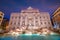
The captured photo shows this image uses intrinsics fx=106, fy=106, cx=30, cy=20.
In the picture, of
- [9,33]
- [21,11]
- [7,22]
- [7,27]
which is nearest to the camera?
[9,33]

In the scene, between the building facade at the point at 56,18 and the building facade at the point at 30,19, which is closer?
the building facade at the point at 56,18

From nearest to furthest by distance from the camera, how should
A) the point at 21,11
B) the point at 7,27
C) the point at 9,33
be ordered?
the point at 9,33
the point at 7,27
the point at 21,11

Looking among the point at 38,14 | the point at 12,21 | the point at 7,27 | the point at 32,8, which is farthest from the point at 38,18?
the point at 7,27

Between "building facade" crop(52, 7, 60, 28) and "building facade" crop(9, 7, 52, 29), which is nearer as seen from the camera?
"building facade" crop(52, 7, 60, 28)

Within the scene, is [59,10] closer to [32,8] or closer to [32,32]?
[32,8]

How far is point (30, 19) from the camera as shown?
959cm

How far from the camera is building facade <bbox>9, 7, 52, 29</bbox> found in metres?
8.96

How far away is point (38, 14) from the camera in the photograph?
991 cm

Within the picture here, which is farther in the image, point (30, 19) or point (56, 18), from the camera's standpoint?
point (30, 19)

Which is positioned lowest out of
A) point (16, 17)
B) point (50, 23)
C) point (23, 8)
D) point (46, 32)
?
point (46, 32)

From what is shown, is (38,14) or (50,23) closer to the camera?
(50,23)

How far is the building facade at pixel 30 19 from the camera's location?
896 centimetres

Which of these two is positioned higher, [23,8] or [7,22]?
[23,8]

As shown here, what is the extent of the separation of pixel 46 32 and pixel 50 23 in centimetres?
172
